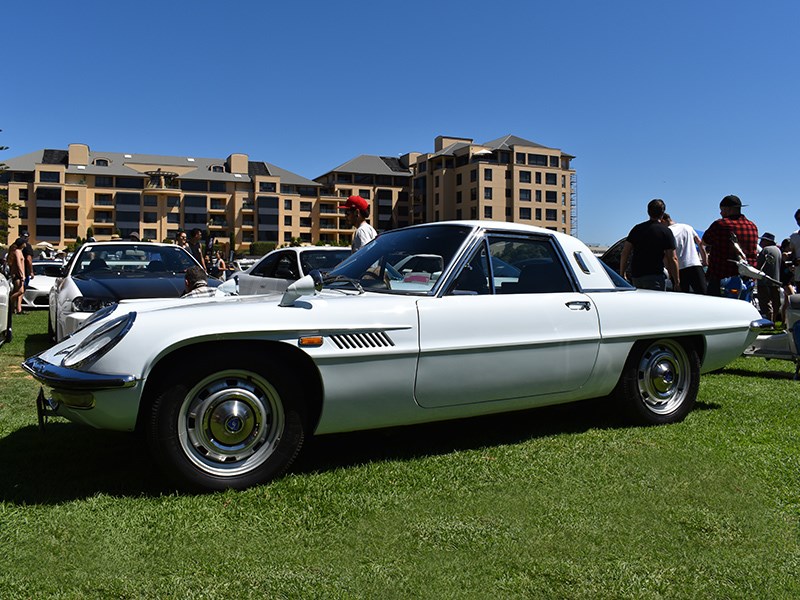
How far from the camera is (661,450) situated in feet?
13.2

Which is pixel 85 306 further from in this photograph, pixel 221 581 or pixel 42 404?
pixel 221 581

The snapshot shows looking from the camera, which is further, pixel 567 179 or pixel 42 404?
pixel 567 179

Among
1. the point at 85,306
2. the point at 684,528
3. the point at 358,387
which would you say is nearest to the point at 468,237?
the point at 358,387

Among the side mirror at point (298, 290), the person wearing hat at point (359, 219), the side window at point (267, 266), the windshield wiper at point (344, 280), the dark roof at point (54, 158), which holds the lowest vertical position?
the side mirror at point (298, 290)

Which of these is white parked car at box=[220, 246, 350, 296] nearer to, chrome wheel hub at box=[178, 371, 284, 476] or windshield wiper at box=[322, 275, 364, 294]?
windshield wiper at box=[322, 275, 364, 294]

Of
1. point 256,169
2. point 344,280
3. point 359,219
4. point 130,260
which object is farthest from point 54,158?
point 344,280

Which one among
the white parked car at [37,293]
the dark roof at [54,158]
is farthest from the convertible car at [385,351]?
the dark roof at [54,158]

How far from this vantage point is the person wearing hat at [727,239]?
7.78 m

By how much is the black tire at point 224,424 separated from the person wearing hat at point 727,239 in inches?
238

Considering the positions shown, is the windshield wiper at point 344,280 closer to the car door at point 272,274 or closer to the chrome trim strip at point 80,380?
the chrome trim strip at point 80,380

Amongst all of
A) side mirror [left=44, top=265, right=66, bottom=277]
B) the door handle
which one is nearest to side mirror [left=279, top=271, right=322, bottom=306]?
the door handle

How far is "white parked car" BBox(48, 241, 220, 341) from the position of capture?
7.08 m

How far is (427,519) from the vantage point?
9.75 feet

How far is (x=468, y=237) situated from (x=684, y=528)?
1963 mm
